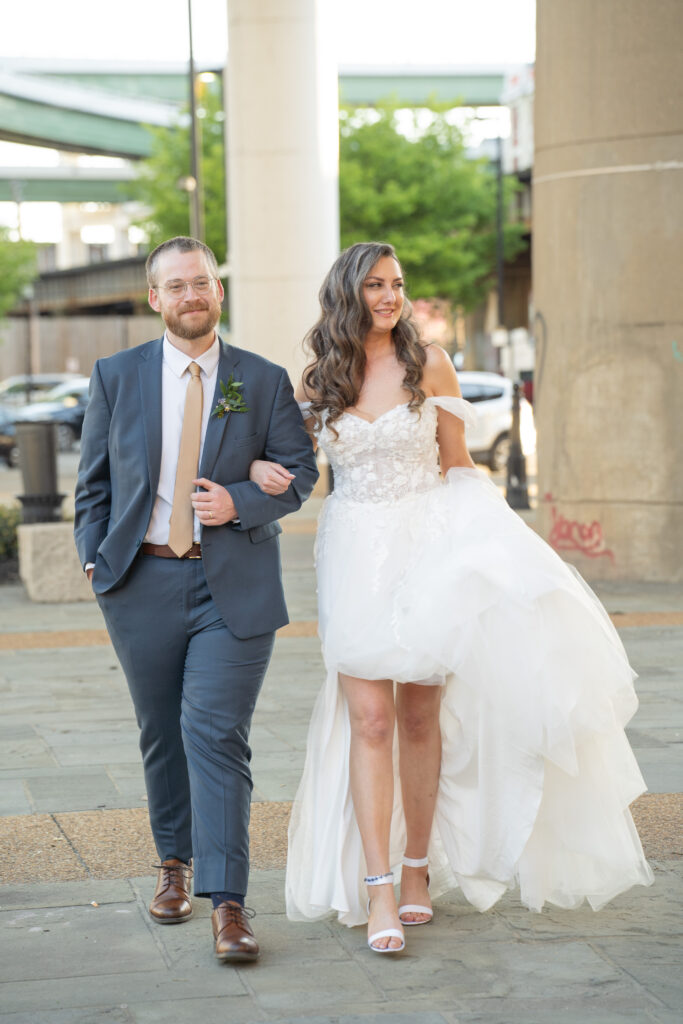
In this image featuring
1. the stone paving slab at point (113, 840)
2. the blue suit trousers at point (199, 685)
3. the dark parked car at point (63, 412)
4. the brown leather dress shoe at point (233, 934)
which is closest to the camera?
the brown leather dress shoe at point (233, 934)

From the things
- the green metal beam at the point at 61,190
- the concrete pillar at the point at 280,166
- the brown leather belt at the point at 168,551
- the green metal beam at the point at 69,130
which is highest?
the green metal beam at the point at 69,130

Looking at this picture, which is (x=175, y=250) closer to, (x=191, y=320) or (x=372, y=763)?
(x=191, y=320)

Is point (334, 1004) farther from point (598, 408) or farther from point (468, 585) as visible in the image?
point (598, 408)

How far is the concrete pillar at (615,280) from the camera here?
37.8ft

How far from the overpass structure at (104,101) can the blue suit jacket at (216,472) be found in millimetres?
41980

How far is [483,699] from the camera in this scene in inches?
170

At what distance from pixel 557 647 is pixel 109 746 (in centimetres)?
322

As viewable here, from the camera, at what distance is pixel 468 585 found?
4.29 m

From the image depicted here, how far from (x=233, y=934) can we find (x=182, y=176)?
4395 centimetres

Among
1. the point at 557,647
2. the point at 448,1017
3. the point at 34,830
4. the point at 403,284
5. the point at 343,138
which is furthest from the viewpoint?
the point at 343,138

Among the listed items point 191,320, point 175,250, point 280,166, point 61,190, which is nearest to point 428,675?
point 191,320

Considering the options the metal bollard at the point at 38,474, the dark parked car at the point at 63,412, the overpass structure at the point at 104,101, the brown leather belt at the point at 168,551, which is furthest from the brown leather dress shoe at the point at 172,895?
the overpass structure at the point at 104,101

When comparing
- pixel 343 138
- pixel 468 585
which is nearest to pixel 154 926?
pixel 468 585

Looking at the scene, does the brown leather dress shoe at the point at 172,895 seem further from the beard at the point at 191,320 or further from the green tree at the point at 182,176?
the green tree at the point at 182,176
